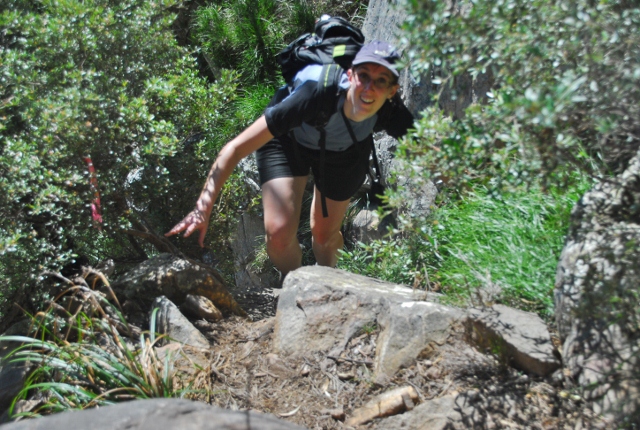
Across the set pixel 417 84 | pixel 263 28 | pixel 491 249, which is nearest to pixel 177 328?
pixel 491 249

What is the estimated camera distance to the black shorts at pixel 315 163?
439cm

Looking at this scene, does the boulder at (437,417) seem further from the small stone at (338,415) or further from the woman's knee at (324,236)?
the woman's knee at (324,236)

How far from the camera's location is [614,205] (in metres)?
2.77

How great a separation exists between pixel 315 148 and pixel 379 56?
913 millimetres

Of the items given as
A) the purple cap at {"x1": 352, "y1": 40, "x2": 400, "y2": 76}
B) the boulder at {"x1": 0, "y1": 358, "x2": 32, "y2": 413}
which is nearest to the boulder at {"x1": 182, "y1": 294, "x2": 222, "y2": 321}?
the boulder at {"x1": 0, "y1": 358, "x2": 32, "y2": 413}

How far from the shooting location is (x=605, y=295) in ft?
8.18

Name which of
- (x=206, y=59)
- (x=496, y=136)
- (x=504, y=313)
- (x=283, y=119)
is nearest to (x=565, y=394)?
(x=504, y=313)

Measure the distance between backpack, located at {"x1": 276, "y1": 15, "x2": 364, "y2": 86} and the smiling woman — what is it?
0.10 metres

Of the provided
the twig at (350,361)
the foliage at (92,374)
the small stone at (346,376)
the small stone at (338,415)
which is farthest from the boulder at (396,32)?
the foliage at (92,374)

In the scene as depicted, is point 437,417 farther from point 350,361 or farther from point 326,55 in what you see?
point 326,55

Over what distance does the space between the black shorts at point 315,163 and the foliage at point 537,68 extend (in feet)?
5.73

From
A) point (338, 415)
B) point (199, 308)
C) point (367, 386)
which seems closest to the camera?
point (338, 415)

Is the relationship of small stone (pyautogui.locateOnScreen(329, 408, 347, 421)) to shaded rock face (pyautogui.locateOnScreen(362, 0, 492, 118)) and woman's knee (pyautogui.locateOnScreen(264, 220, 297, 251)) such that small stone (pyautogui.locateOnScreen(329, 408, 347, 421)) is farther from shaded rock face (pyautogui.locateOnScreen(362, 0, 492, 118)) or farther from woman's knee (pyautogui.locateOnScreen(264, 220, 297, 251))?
shaded rock face (pyautogui.locateOnScreen(362, 0, 492, 118))

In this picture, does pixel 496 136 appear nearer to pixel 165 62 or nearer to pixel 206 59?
pixel 165 62
